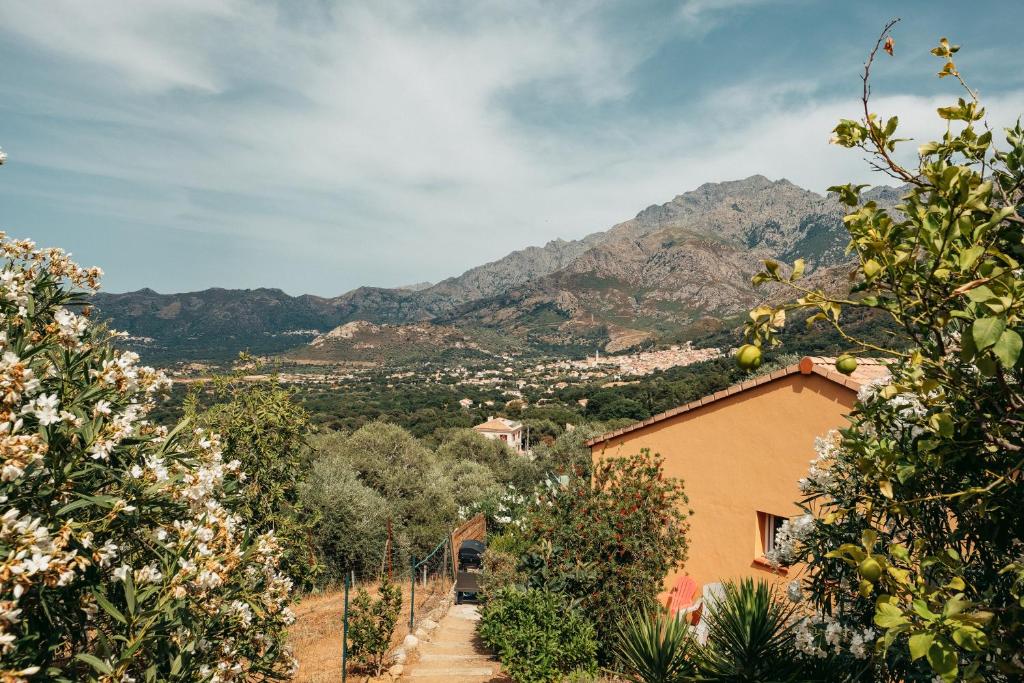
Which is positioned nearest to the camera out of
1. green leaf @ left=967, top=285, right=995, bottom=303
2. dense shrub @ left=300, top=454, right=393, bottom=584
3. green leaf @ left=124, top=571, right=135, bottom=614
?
green leaf @ left=967, top=285, right=995, bottom=303

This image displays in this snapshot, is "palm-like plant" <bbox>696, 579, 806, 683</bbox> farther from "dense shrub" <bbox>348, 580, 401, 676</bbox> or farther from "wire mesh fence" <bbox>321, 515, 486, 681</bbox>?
"wire mesh fence" <bbox>321, 515, 486, 681</bbox>

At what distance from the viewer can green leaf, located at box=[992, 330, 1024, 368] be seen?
1403mm

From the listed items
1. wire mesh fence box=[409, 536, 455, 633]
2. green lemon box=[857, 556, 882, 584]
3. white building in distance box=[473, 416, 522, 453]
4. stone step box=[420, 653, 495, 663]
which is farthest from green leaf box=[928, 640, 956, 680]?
white building in distance box=[473, 416, 522, 453]

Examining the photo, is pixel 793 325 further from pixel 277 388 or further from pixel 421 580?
pixel 277 388

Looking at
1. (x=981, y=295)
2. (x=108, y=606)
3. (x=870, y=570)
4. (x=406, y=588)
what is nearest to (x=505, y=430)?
(x=406, y=588)

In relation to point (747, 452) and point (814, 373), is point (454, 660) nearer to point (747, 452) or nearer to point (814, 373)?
point (747, 452)

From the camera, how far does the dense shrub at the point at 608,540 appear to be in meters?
9.07

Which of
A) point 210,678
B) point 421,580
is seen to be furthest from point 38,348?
point 421,580

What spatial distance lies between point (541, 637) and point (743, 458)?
15.6 ft

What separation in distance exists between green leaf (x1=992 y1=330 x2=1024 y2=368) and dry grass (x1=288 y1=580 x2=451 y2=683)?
26.4 ft

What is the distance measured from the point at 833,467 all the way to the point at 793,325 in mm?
77572

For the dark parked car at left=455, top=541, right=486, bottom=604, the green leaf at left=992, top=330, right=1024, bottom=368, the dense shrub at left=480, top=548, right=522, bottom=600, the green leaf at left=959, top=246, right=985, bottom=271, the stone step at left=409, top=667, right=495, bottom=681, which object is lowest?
the stone step at left=409, top=667, right=495, bottom=681

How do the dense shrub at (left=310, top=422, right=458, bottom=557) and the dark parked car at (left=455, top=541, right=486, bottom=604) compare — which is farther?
the dense shrub at (left=310, top=422, right=458, bottom=557)

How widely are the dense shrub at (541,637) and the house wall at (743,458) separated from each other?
2.35m
